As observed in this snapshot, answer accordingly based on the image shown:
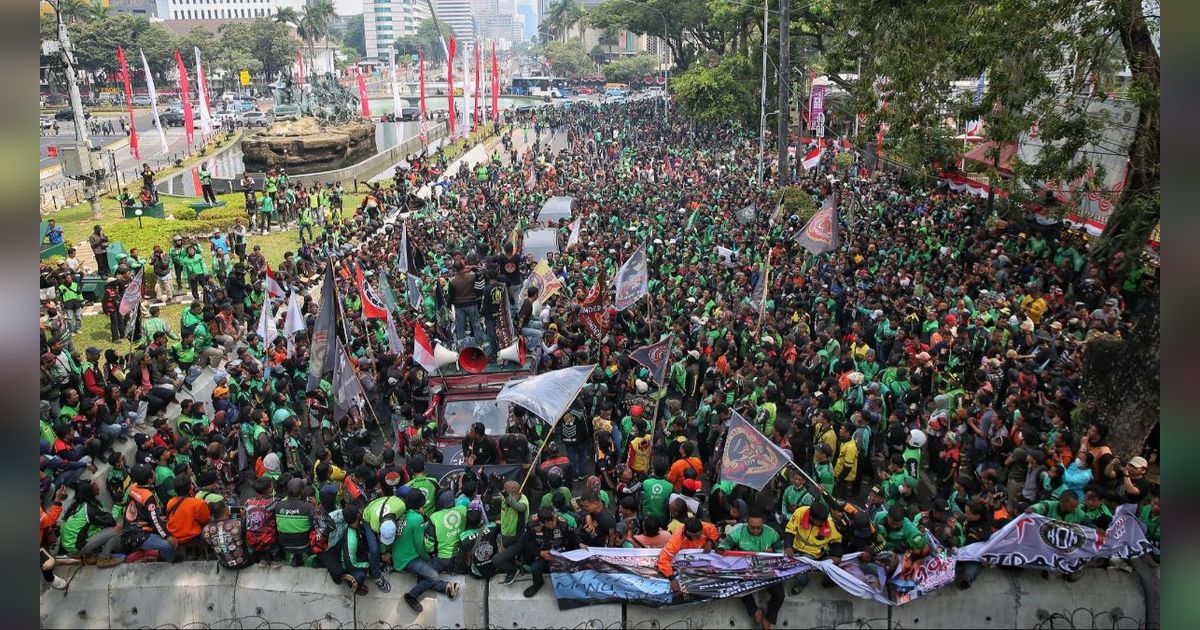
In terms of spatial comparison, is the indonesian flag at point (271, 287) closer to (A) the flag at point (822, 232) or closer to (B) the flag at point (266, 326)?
(B) the flag at point (266, 326)

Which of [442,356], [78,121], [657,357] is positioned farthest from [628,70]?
[442,356]

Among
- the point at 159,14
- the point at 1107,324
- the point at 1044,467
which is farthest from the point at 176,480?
the point at 159,14

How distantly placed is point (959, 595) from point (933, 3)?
15.3 meters

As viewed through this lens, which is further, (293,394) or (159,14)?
(159,14)

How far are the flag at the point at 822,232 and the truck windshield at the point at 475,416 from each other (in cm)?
758

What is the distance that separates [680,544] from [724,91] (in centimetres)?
4027

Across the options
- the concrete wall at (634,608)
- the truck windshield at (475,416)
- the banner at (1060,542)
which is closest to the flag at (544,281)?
the truck windshield at (475,416)

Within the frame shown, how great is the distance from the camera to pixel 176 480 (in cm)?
884

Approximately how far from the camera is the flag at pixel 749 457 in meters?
8.78

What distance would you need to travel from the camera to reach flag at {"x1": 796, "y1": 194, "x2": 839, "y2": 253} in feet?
54.6

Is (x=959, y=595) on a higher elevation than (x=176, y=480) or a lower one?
lower

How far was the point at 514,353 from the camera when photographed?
1241 centimetres

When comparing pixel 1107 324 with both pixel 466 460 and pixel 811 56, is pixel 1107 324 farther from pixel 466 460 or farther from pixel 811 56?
pixel 811 56
